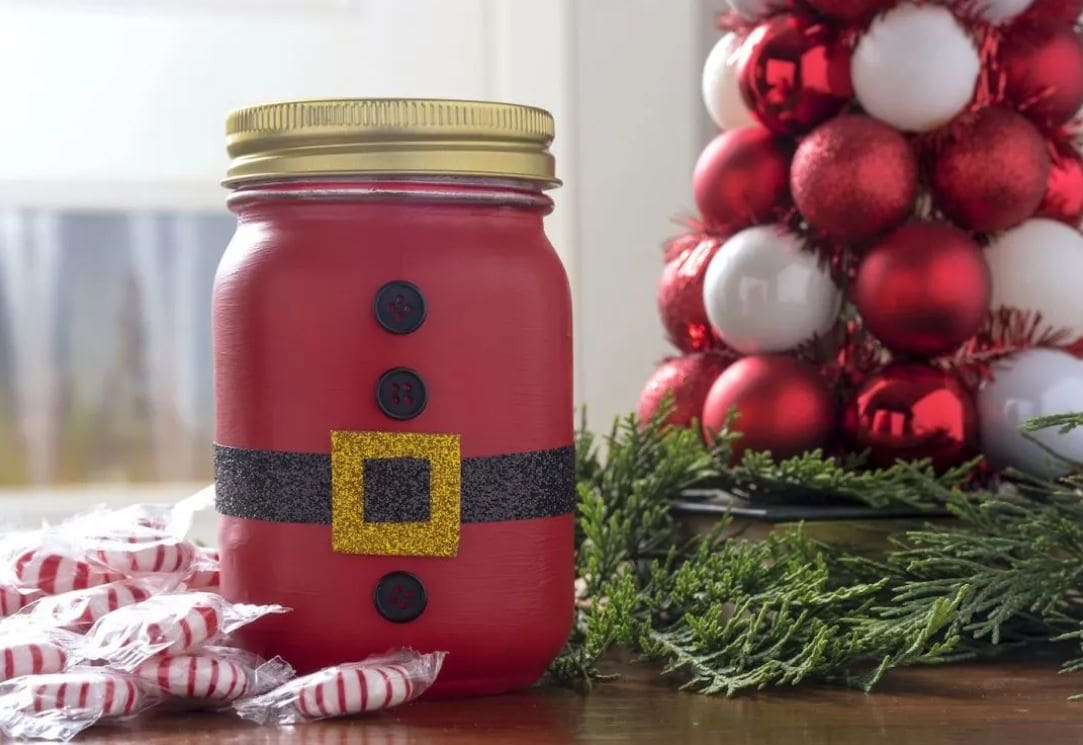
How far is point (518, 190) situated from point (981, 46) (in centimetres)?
38

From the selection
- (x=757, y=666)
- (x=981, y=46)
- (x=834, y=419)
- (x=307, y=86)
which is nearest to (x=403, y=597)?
(x=757, y=666)

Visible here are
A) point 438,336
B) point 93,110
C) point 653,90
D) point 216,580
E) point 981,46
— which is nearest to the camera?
point 438,336

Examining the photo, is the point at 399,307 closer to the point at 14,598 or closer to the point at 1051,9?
the point at 14,598

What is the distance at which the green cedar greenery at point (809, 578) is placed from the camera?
0.60 meters

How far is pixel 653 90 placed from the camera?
1447mm

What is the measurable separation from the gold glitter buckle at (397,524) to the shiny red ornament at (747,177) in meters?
0.37

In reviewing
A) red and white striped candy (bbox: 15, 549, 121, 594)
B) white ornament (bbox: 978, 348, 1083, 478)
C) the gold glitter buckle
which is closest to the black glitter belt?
the gold glitter buckle

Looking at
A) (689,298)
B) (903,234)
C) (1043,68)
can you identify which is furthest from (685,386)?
(1043,68)

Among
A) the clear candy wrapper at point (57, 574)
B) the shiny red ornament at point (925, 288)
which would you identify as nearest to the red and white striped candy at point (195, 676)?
the clear candy wrapper at point (57, 574)

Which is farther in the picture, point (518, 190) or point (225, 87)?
point (225, 87)

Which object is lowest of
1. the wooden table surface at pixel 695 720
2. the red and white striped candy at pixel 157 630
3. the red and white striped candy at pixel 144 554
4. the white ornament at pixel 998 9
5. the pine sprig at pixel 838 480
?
the wooden table surface at pixel 695 720

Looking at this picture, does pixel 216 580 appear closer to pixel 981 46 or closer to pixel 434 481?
pixel 434 481

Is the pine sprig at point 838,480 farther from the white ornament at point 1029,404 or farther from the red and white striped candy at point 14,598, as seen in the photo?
the red and white striped candy at point 14,598

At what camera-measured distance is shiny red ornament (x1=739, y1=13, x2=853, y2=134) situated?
2.75 ft
